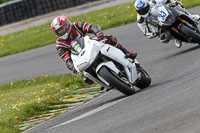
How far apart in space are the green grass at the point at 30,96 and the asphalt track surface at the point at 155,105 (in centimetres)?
101

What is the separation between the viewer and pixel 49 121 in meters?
8.84

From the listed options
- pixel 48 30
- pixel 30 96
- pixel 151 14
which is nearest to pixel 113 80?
pixel 30 96

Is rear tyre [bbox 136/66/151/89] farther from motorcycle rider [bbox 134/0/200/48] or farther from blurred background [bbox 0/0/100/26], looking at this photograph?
blurred background [bbox 0/0/100/26]

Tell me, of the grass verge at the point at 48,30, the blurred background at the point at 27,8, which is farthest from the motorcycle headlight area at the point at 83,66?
the blurred background at the point at 27,8

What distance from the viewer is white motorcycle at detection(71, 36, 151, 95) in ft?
27.1

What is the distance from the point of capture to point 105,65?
8.27m

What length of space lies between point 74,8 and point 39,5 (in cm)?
246

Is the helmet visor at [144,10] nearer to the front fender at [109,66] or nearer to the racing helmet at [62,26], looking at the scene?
the racing helmet at [62,26]

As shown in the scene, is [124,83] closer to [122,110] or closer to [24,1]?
[122,110]

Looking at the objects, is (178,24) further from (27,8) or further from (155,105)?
(27,8)

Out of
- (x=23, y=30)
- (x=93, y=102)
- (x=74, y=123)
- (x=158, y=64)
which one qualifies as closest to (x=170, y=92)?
(x=74, y=123)

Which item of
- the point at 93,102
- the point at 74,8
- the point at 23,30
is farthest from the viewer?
the point at 74,8

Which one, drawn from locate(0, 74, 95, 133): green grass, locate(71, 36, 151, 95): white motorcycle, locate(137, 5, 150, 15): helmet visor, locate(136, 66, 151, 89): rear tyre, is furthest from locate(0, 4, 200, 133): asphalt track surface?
locate(137, 5, 150, 15): helmet visor

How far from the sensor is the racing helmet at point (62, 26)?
9.12m
